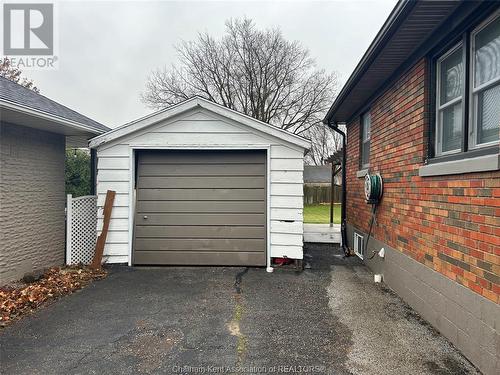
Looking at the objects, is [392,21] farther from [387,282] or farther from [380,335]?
[387,282]

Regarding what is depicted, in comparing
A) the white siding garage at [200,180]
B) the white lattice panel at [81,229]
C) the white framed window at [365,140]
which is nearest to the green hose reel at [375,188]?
the white siding garage at [200,180]

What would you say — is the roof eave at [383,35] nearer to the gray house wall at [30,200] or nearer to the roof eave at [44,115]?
the roof eave at [44,115]

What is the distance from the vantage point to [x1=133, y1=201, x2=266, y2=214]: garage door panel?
6.04 metres

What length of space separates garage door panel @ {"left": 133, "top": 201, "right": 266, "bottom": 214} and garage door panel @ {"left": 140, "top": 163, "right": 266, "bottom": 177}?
0.53 m

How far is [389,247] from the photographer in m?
5.00

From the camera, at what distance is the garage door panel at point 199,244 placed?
6.02 m

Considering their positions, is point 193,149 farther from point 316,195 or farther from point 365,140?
point 316,195

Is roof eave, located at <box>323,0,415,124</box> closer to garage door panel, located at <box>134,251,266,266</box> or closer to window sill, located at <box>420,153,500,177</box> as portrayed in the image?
window sill, located at <box>420,153,500,177</box>

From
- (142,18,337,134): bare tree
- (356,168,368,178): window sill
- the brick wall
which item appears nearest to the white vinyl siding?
(356,168,368,178): window sill

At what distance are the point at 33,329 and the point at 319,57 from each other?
1021 inches

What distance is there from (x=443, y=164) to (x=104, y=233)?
539 cm

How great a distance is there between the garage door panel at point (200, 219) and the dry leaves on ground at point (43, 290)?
119cm

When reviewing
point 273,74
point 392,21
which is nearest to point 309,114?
point 273,74

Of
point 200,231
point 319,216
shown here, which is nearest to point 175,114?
point 200,231
